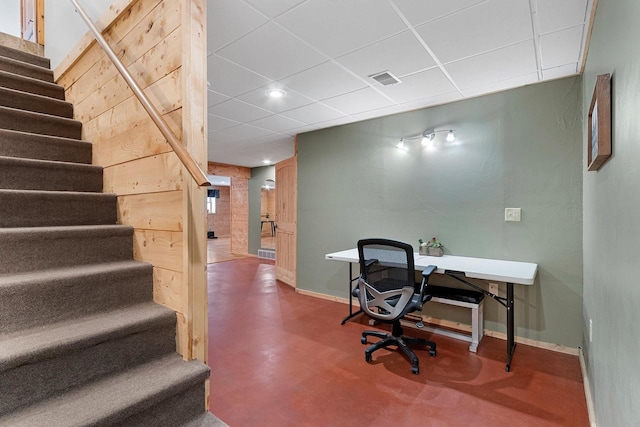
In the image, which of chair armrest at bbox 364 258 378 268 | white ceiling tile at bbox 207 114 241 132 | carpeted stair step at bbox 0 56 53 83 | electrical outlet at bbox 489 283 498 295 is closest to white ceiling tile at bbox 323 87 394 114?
white ceiling tile at bbox 207 114 241 132

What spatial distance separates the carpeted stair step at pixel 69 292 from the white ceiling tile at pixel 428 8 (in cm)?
216

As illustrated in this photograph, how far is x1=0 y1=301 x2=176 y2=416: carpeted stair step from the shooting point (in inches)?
44.6

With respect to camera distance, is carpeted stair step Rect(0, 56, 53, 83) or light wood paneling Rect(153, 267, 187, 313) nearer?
light wood paneling Rect(153, 267, 187, 313)

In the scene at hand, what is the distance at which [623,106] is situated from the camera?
3.91 ft

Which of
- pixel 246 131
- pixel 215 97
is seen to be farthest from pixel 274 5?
pixel 246 131

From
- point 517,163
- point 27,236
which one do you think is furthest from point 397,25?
point 27,236

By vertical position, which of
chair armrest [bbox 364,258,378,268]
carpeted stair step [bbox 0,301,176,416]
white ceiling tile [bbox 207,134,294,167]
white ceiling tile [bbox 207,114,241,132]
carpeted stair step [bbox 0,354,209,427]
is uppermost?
white ceiling tile [bbox 207,114,241,132]

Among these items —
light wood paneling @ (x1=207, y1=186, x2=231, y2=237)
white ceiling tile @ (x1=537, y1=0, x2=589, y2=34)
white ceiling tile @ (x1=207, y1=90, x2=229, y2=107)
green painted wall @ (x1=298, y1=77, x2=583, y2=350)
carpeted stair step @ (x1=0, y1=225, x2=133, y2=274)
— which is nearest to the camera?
carpeted stair step @ (x1=0, y1=225, x2=133, y2=274)

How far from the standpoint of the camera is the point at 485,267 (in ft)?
Answer: 9.22

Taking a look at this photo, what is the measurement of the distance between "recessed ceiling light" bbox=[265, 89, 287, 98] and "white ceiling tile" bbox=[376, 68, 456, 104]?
98 cm

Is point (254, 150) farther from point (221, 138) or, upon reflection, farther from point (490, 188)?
point (490, 188)

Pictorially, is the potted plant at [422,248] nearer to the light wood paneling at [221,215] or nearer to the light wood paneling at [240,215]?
the light wood paneling at [240,215]

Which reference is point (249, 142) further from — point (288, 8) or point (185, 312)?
point (185, 312)

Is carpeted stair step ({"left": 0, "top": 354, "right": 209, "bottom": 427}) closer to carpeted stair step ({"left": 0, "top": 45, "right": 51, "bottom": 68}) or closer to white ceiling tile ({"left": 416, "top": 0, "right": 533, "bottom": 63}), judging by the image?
white ceiling tile ({"left": 416, "top": 0, "right": 533, "bottom": 63})
